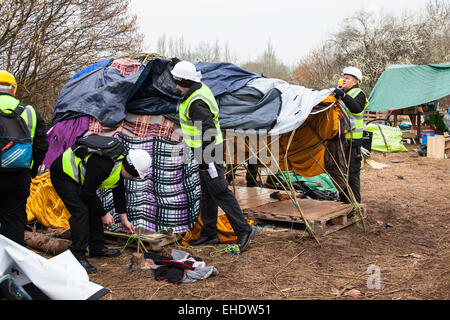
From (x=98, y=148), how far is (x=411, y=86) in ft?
44.4

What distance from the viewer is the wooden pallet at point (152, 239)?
4941 millimetres

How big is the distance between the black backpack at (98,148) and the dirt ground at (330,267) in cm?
119

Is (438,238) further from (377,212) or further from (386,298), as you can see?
(386,298)

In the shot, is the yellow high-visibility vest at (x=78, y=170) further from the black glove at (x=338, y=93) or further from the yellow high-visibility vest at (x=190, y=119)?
the black glove at (x=338, y=93)

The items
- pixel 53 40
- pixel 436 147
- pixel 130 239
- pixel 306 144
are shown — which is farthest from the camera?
pixel 436 147

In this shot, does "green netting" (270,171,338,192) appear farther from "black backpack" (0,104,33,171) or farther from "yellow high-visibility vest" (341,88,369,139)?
"black backpack" (0,104,33,171)

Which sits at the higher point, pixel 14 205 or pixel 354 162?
pixel 14 205

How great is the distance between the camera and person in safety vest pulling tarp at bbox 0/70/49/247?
385 centimetres

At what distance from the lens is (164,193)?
5398 millimetres

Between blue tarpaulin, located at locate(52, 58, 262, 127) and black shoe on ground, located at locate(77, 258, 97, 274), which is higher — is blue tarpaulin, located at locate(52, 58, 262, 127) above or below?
above

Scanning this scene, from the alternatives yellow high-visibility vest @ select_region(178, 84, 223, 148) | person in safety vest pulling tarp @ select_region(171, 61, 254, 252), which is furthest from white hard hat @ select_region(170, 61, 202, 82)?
yellow high-visibility vest @ select_region(178, 84, 223, 148)

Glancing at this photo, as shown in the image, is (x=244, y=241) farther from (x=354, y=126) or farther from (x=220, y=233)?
(x=354, y=126)

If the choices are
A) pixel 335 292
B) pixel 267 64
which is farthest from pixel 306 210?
pixel 267 64
